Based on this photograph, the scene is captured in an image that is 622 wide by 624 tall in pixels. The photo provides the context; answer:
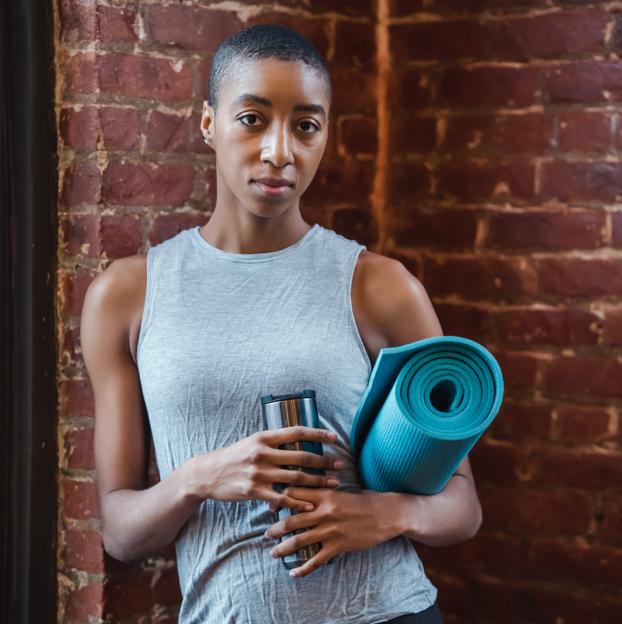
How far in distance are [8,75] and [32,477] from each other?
2.35ft

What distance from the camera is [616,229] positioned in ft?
5.82

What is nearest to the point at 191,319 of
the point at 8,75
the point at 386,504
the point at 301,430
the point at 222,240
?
the point at 222,240

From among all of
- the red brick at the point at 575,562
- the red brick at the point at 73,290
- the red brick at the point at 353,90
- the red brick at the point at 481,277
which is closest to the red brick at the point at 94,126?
the red brick at the point at 73,290

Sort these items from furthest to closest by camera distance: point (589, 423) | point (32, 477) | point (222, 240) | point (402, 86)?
1. point (402, 86)
2. point (589, 423)
3. point (32, 477)
4. point (222, 240)

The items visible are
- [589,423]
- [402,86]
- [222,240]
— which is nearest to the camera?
[222,240]

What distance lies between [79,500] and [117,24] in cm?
87

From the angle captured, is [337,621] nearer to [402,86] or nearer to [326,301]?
[326,301]

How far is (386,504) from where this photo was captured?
135 cm

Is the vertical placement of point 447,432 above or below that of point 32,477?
above

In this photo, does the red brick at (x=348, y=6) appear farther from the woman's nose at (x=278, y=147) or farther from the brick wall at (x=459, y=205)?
the woman's nose at (x=278, y=147)

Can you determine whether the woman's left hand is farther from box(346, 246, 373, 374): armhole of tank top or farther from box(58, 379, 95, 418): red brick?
box(58, 379, 95, 418): red brick

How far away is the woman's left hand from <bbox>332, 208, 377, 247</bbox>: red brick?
2.39ft

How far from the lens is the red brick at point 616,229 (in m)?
1.77

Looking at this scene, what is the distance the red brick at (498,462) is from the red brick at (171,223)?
77 centimetres
